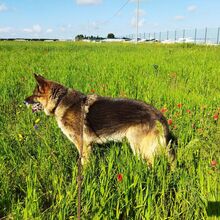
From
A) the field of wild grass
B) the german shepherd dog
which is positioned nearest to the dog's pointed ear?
the german shepherd dog

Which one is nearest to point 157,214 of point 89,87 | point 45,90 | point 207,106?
point 45,90

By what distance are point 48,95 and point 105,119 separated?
2.85 feet

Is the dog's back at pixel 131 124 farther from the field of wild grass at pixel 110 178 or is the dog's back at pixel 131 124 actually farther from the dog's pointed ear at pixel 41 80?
the dog's pointed ear at pixel 41 80

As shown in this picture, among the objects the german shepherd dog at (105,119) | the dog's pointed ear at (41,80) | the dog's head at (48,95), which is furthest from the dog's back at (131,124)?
the dog's pointed ear at (41,80)

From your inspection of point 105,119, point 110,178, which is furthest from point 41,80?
point 110,178

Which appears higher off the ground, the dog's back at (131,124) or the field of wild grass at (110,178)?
the dog's back at (131,124)

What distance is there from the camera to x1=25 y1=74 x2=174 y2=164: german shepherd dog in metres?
2.97

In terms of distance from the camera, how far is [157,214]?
2.12m

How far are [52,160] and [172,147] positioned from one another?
124cm

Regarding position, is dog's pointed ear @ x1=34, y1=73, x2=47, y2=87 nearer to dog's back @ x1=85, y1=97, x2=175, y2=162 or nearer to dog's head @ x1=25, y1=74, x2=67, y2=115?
dog's head @ x1=25, y1=74, x2=67, y2=115

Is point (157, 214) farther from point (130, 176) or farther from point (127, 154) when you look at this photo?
point (127, 154)

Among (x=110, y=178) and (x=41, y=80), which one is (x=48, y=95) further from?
(x=110, y=178)

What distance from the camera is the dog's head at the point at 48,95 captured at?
3.62 meters

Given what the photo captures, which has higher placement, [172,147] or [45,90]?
[45,90]
